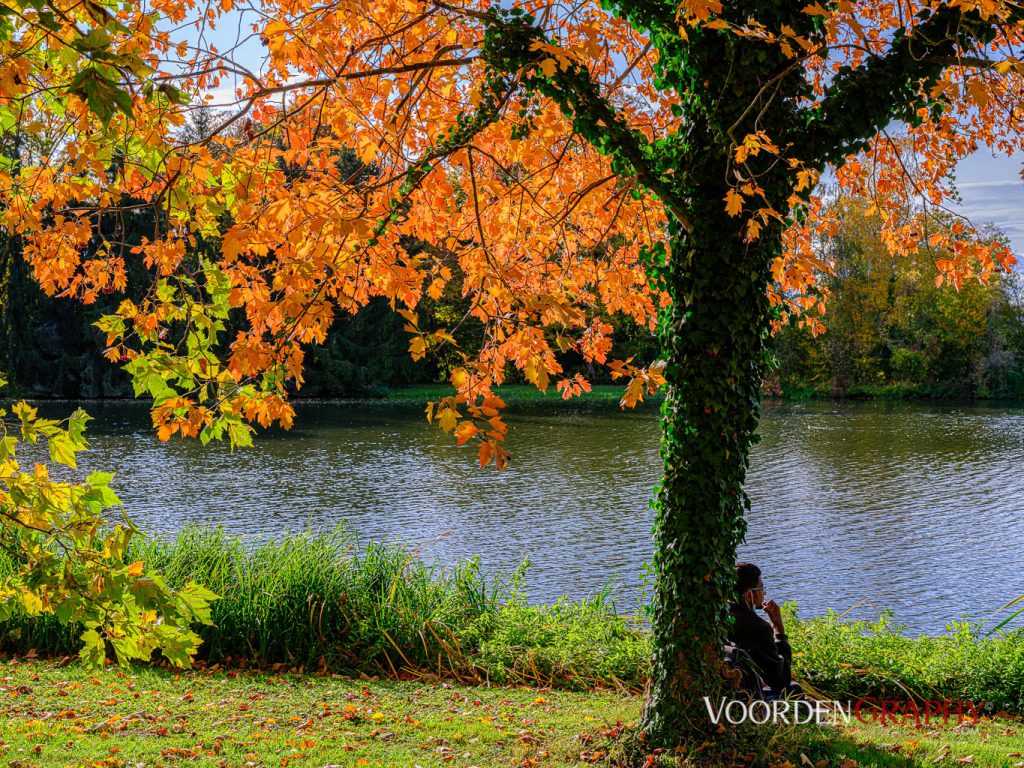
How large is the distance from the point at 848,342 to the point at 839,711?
39.4 m

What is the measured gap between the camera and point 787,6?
15.6 feet

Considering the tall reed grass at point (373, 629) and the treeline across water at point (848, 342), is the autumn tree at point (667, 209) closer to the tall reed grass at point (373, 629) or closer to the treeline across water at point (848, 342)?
the tall reed grass at point (373, 629)

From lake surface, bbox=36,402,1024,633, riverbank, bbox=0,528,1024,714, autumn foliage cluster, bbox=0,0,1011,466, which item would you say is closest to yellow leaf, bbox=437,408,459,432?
autumn foliage cluster, bbox=0,0,1011,466

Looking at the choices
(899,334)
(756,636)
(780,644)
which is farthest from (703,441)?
(899,334)

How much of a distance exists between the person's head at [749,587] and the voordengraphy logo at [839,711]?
58 cm

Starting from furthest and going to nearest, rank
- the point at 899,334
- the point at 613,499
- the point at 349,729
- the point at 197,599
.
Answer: the point at 899,334
the point at 613,499
the point at 349,729
the point at 197,599

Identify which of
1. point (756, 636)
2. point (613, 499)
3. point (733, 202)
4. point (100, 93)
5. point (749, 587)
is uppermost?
point (733, 202)

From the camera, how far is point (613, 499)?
17406mm

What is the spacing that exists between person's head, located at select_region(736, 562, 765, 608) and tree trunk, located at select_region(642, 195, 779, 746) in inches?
21.7

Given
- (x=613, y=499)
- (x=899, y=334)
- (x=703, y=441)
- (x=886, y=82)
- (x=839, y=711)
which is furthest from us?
(x=899, y=334)

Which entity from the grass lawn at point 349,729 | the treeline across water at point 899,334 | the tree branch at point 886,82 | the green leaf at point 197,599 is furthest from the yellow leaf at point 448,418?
the treeline across water at point 899,334

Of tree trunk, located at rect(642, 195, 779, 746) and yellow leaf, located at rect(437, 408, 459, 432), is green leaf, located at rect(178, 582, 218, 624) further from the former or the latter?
tree trunk, located at rect(642, 195, 779, 746)

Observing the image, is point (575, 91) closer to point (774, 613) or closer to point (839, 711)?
point (774, 613)

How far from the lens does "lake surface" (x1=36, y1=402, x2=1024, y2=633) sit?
12.0m
